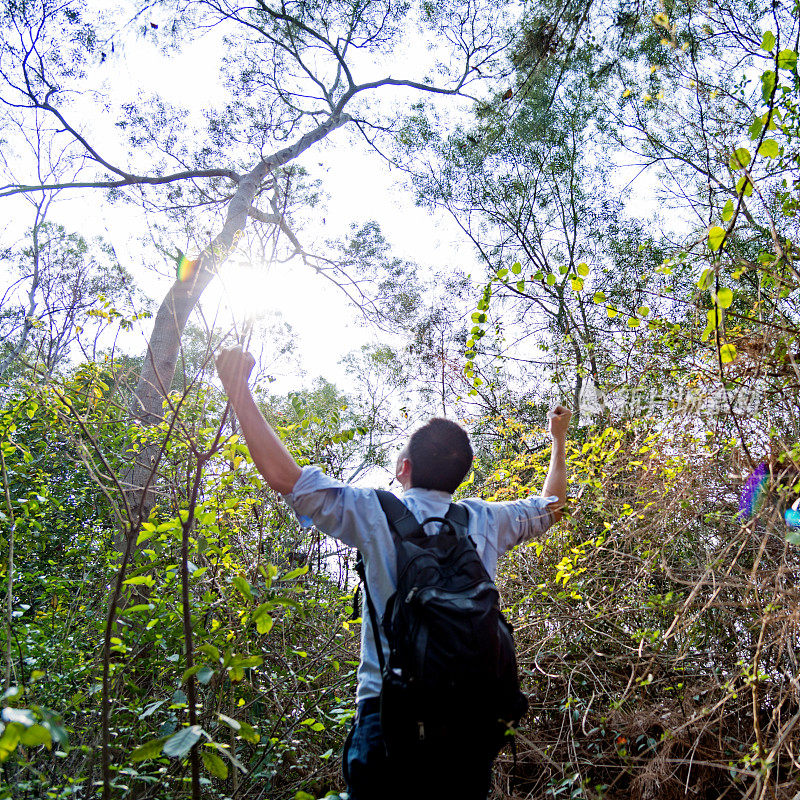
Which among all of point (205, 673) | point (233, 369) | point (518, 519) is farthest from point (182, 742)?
point (518, 519)

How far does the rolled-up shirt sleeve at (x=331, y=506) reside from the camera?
1613 mm

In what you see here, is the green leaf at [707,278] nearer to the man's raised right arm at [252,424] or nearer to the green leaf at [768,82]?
the green leaf at [768,82]

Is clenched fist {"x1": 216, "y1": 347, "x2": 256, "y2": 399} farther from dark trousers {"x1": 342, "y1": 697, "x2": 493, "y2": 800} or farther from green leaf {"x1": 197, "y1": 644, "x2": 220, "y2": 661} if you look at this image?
dark trousers {"x1": 342, "y1": 697, "x2": 493, "y2": 800}

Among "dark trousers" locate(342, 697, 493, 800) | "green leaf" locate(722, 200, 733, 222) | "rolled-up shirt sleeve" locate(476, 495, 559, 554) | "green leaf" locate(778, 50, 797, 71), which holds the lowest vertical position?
"dark trousers" locate(342, 697, 493, 800)

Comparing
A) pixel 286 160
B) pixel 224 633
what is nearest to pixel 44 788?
pixel 224 633

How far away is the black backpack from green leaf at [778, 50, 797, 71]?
1.55m

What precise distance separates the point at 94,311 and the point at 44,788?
2.18m

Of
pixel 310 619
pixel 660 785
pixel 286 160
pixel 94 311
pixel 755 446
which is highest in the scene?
pixel 286 160

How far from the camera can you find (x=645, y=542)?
297 centimetres

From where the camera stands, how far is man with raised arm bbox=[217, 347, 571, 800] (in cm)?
143

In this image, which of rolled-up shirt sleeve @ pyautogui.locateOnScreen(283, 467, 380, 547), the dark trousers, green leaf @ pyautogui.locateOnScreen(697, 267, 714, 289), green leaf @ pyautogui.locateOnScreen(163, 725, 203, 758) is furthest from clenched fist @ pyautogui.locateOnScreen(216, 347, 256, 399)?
green leaf @ pyautogui.locateOnScreen(697, 267, 714, 289)

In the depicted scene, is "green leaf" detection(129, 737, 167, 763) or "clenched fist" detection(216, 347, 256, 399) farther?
"clenched fist" detection(216, 347, 256, 399)

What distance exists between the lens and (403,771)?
1.40 m

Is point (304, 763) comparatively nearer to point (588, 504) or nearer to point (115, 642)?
point (115, 642)
